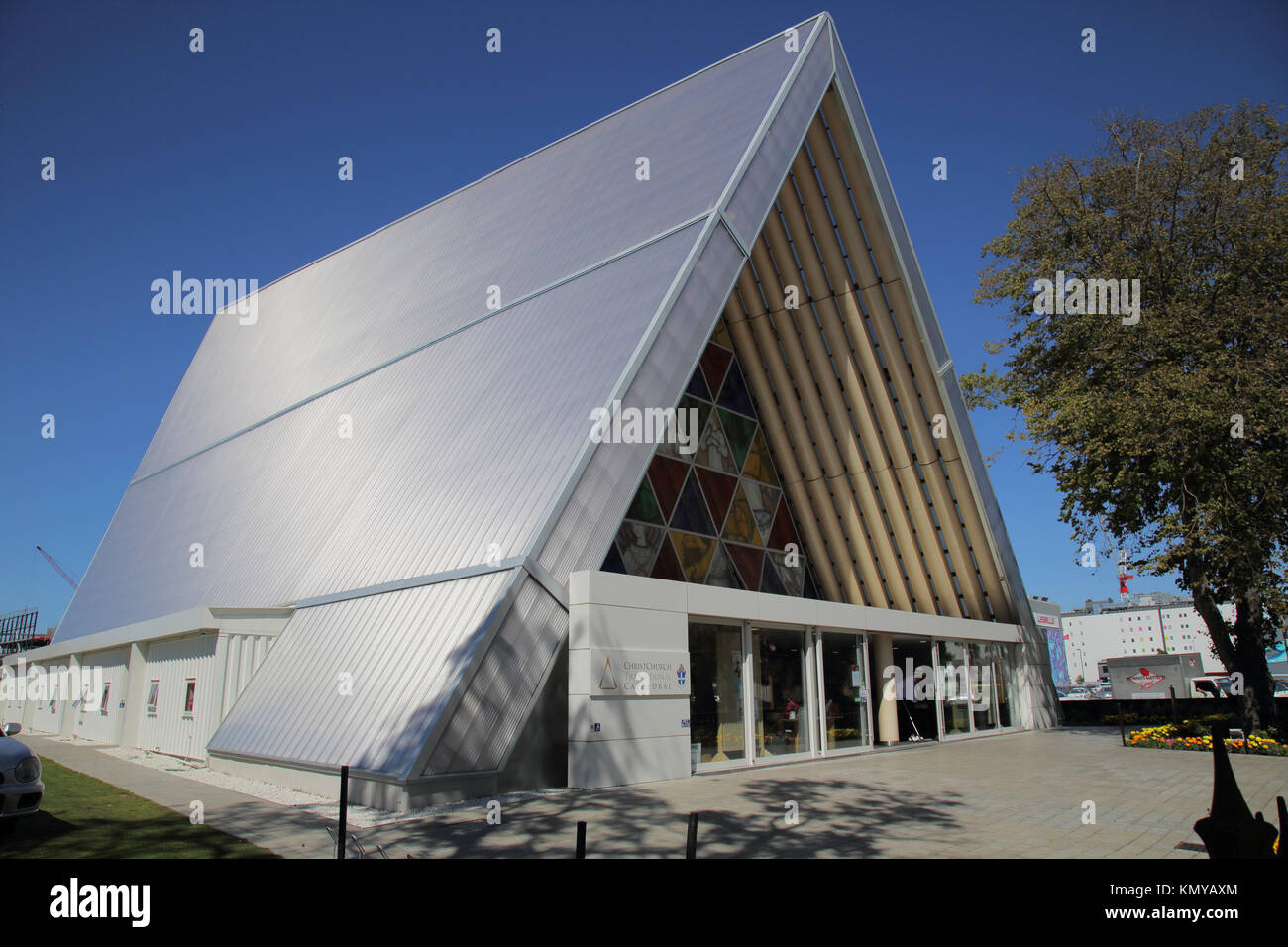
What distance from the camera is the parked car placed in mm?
7328

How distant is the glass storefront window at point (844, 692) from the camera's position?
17188mm

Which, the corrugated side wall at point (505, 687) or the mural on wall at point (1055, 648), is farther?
the mural on wall at point (1055, 648)

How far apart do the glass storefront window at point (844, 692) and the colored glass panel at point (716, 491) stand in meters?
3.57

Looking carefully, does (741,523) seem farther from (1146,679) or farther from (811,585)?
(1146,679)

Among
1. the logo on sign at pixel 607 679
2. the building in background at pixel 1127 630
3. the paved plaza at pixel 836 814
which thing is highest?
the logo on sign at pixel 607 679

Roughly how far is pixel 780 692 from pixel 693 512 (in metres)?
4.27

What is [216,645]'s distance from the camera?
15523mm

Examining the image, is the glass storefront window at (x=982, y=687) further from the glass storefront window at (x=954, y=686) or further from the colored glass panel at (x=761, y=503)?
the colored glass panel at (x=761, y=503)

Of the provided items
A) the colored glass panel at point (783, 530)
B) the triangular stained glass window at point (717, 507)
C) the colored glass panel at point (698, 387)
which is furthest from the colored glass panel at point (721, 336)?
the colored glass panel at point (783, 530)

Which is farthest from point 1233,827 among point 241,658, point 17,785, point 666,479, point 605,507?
point 241,658

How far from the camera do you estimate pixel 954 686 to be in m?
22.2

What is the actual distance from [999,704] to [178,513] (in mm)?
26354
